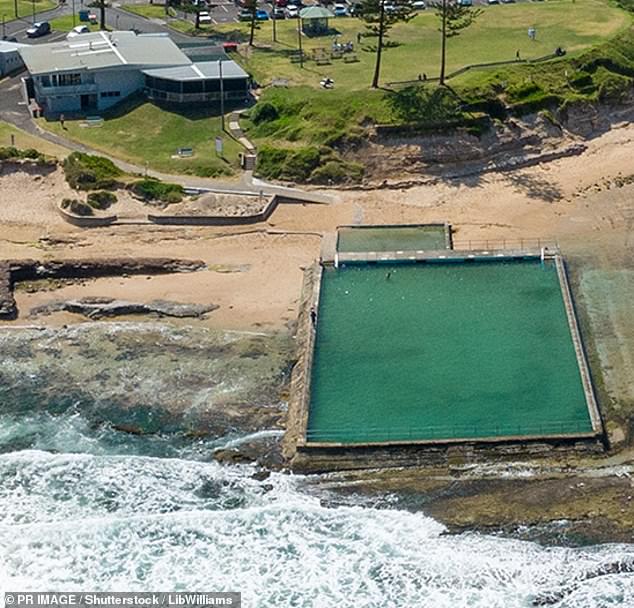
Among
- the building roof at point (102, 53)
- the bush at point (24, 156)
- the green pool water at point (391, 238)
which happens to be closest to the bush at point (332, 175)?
the green pool water at point (391, 238)

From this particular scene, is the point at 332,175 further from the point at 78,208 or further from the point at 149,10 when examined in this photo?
the point at 149,10

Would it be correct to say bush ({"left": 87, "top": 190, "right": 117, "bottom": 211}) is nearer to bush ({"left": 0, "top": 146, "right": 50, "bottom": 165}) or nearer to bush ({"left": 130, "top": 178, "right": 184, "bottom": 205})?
bush ({"left": 130, "top": 178, "right": 184, "bottom": 205})

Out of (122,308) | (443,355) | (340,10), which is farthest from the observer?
(340,10)

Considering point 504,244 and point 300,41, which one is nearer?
point 504,244

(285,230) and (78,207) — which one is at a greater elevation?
(78,207)

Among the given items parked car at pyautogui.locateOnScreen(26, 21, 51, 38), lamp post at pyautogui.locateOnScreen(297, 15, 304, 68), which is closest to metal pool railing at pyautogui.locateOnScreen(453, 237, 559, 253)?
lamp post at pyautogui.locateOnScreen(297, 15, 304, 68)

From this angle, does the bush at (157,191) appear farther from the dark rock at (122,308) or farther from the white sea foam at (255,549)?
the white sea foam at (255,549)

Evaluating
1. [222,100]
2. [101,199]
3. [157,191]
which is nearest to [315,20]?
[222,100]

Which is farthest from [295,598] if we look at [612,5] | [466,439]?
[612,5]
